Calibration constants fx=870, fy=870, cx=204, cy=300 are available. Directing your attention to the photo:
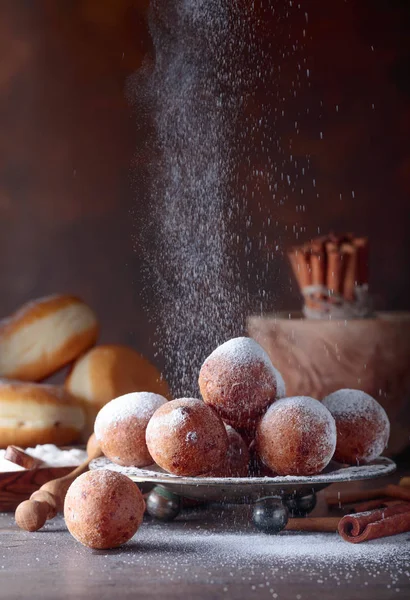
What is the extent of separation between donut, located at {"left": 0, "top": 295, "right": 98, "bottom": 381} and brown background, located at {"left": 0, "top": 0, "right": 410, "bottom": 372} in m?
0.63

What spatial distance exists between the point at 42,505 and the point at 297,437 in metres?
0.29

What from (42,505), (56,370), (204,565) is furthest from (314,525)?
(56,370)

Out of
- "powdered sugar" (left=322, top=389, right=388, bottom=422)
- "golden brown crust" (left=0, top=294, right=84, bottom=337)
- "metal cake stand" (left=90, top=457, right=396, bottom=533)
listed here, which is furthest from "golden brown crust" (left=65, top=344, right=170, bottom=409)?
"powdered sugar" (left=322, top=389, right=388, bottom=422)

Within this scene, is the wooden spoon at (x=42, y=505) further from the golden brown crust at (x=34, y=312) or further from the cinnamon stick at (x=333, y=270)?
the cinnamon stick at (x=333, y=270)

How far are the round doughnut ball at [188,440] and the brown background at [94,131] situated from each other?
113 centimetres

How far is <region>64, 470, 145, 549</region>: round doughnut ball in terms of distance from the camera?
2.79 feet

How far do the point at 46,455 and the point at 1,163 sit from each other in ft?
3.60

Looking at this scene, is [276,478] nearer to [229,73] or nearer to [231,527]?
[231,527]

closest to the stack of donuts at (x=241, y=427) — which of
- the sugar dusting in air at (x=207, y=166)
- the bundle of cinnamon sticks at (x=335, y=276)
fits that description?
the sugar dusting in air at (x=207, y=166)

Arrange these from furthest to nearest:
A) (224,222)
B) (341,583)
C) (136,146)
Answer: (136,146)
(224,222)
(341,583)

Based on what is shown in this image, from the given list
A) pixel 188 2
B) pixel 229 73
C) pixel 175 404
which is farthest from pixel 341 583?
pixel 229 73

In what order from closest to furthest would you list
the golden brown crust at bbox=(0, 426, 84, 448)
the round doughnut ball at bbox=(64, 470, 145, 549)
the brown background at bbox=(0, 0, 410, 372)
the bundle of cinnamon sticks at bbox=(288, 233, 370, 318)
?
1. the round doughnut ball at bbox=(64, 470, 145, 549)
2. the golden brown crust at bbox=(0, 426, 84, 448)
3. the bundle of cinnamon sticks at bbox=(288, 233, 370, 318)
4. the brown background at bbox=(0, 0, 410, 372)

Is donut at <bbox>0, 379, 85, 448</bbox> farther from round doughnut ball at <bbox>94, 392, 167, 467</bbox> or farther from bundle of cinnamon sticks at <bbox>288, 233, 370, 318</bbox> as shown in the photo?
bundle of cinnamon sticks at <bbox>288, 233, 370, 318</bbox>

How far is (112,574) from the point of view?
0.79 m
